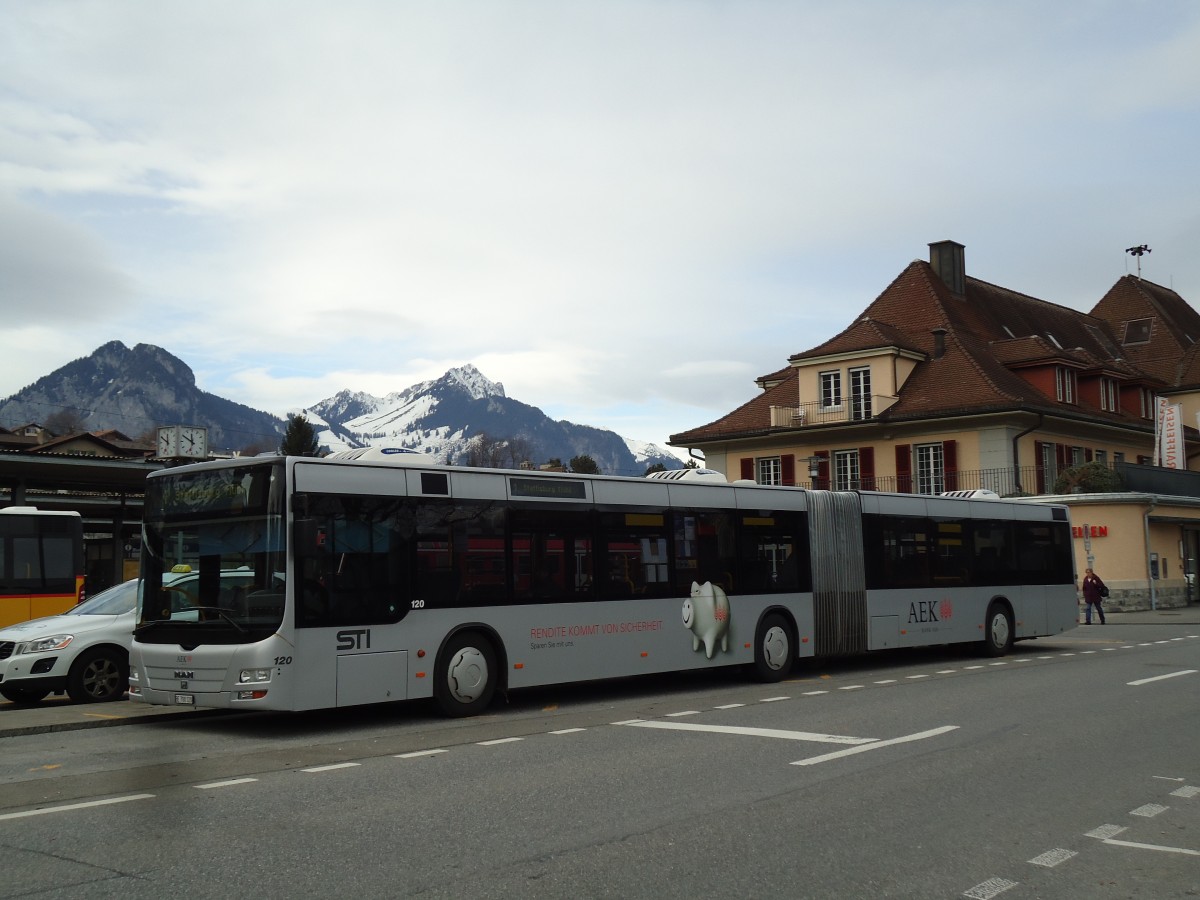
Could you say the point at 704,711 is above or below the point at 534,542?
below

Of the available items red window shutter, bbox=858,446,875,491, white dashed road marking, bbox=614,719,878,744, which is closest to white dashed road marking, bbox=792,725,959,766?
white dashed road marking, bbox=614,719,878,744

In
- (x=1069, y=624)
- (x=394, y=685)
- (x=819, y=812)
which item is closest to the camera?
(x=819, y=812)

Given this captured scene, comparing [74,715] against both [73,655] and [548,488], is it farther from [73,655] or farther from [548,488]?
[548,488]

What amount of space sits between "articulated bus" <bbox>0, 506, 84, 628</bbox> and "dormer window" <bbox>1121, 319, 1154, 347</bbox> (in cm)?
5644

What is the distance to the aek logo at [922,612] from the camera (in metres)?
20.0

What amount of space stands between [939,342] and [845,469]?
6.44m

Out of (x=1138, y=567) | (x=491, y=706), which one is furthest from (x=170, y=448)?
(x=491, y=706)

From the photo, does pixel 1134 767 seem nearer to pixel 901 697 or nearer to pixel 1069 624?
pixel 901 697

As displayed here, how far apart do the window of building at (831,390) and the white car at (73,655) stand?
37.5 metres

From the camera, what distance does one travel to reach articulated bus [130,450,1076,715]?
12.2 metres

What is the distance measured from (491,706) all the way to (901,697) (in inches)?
199

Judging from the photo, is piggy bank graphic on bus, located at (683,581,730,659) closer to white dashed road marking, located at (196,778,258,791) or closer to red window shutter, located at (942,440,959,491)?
white dashed road marking, located at (196,778,258,791)

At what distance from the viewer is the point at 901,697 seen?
1501 centimetres

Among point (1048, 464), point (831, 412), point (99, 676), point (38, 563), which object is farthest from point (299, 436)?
point (99, 676)
